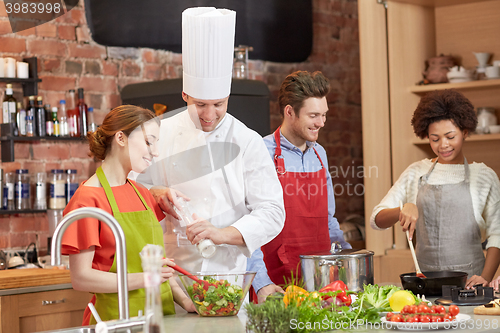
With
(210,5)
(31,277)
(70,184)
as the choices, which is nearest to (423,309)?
(31,277)

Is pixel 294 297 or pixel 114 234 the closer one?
pixel 114 234

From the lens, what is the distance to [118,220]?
1679 millimetres

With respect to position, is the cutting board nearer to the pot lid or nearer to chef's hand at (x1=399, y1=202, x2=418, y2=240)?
the pot lid

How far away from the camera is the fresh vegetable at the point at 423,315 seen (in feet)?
Answer: 4.56

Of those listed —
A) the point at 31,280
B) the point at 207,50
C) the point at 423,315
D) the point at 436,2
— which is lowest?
the point at 31,280

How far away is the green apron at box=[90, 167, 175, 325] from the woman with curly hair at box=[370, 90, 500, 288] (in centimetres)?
105

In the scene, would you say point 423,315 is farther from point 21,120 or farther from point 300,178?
point 21,120

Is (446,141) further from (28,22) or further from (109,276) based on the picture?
(28,22)

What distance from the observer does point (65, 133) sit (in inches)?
124

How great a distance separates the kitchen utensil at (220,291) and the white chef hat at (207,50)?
70cm

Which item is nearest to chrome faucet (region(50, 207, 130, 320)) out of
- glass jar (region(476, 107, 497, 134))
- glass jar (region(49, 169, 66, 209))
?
glass jar (region(49, 169, 66, 209))

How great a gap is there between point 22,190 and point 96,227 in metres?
1.59

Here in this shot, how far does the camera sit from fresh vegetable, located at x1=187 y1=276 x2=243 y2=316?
60.7 inches

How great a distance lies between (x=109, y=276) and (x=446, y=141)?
1.49m
